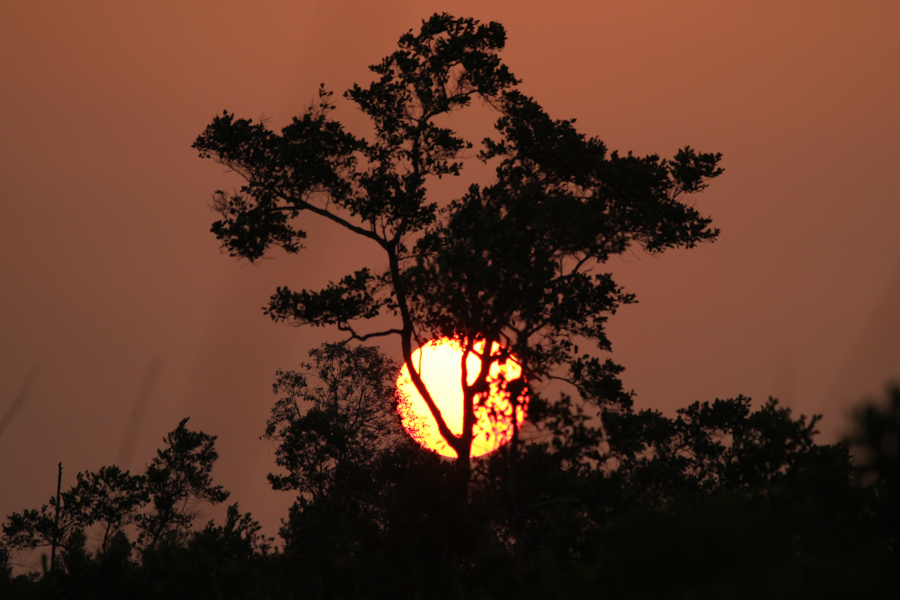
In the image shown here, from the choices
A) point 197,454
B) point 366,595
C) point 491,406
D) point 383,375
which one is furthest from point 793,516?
point 197,454

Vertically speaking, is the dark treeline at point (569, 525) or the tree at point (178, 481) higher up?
the tree at point (178, 481)

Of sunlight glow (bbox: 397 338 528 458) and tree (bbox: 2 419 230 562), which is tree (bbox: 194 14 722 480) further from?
tree (bbox: 2 419 230 562)

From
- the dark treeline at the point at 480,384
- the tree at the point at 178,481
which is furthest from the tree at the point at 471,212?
the tree at the point at 178,481

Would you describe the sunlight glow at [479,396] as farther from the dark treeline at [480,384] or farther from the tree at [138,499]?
the tree at [138,499]

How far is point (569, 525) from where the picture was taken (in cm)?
2481

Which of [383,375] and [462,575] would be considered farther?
[383,375]

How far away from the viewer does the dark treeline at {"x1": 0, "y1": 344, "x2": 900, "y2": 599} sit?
17.2 metres

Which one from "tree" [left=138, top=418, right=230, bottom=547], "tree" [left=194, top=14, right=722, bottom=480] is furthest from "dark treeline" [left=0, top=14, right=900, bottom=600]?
"tree" [left=138, top=418, right=230, bottom=547]

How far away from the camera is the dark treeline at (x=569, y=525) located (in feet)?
56.4

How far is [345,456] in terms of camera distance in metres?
40.6

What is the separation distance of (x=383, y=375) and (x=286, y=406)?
5.59m

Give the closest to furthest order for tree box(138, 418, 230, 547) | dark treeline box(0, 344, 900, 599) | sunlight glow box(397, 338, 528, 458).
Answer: dark treeline box(0, 344, 900, 599) < sunlight glow box(397, 338, 528, 458) < tree box(138, 418, 230, 547)

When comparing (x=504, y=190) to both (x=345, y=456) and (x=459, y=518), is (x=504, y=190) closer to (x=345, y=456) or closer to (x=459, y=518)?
(x=459, y=518)

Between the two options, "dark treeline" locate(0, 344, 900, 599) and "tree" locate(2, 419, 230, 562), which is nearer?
"dark treeline" locate(0, 344, 900, 599)
